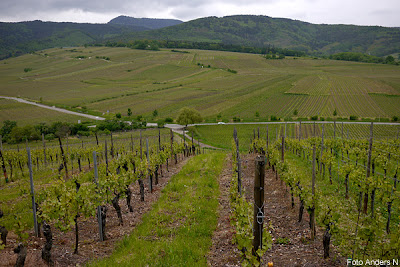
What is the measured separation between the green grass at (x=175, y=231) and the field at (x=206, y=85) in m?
43.6

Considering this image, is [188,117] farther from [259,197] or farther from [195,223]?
[259,197]

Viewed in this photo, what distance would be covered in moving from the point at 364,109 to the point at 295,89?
23167 millimetres

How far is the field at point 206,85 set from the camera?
60.6 meters

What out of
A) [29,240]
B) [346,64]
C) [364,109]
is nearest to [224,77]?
[364,109]

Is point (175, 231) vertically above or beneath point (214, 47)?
beneath

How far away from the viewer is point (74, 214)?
7.88 m

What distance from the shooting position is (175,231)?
363 inches

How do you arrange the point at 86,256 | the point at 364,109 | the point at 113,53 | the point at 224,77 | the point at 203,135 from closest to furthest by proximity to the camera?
the point at 86,256 → the point at 203,135 → the point at 364,109 → the point at 224,77 → the point at 113,53

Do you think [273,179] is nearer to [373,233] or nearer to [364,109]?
[373,233]

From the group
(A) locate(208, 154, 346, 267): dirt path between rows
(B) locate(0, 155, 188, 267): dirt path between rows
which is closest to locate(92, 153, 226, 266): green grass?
(A) locate(208, 154, 346, 267): dirt path between rows

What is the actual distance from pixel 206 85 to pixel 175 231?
274ft

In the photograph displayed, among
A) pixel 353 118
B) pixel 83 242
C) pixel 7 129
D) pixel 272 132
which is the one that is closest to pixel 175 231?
pixel 83 242

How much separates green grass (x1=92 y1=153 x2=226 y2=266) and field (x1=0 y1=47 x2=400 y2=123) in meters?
43.6

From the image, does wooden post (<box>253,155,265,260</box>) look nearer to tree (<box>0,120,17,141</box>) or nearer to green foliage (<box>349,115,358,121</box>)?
tree (<box>0,120,17,141</box>)
